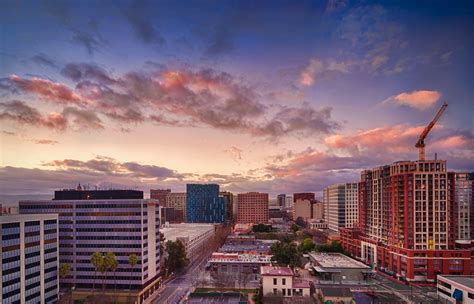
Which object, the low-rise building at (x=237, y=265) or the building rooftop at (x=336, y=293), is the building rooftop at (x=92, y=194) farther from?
the building rooftop at (x=336, y=293)

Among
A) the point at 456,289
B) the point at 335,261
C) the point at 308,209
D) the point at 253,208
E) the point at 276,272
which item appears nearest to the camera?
the point at 456,289

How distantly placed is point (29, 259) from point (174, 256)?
61.4ft

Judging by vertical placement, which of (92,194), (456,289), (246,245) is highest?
(92,194)

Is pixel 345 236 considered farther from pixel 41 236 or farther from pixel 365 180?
pixel 41 236

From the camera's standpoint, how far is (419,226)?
132 feet

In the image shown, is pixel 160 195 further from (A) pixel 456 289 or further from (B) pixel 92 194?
(A) pixel 456 289

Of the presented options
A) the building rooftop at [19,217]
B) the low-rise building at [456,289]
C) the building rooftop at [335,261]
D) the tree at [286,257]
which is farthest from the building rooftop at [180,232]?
the low-rise building at [456,289]

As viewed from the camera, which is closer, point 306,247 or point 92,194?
point 92,194

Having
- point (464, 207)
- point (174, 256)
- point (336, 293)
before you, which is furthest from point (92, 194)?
point (464, 207)

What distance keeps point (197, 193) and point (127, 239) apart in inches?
3180

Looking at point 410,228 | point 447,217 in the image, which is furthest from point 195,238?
point 447,217

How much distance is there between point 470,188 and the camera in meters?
59.2

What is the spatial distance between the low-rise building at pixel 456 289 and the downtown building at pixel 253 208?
270 feet

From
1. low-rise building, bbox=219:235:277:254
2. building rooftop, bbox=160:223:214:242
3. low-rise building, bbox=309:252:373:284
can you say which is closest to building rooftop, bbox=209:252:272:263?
building rooftop, bbox=160:223:214:242
